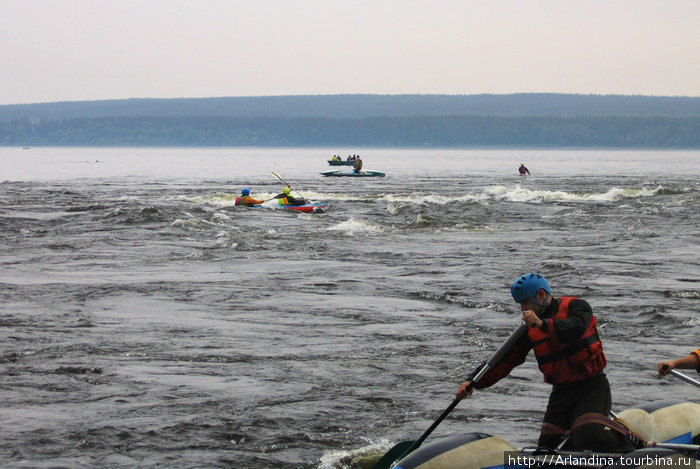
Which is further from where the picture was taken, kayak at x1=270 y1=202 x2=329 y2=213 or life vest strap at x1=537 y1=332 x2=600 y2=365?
kayak at x1=270 y1=202 x2=329 y2=213

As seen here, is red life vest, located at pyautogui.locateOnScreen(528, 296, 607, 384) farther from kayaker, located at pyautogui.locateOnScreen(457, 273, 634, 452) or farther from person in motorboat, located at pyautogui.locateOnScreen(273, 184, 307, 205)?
person in motorboat, located at pyautogui.locateOnScreen(273, 184, 307, 205)

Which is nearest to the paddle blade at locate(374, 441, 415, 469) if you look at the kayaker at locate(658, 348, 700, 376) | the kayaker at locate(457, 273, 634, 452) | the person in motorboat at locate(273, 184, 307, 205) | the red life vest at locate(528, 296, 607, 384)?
the kayaker at locate(457, 273, 634, 452)

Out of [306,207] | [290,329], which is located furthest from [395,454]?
[306,207]

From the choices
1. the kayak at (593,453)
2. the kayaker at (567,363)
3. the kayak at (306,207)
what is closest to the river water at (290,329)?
the kayak at (593,453)

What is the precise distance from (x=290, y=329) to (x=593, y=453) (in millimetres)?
9340

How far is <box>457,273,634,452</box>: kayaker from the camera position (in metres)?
7.56

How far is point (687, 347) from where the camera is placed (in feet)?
47.6

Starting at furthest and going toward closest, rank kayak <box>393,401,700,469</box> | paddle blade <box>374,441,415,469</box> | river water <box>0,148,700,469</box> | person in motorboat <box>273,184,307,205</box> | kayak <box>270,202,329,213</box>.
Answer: person in motorboat <box>273,184,307,205</box>
kayak <box>270,202,329,213</box>
river water <box>0,148,700,469</box>
paddle blade <box>374,441,415,469</box>
kayak <box>393,401,700,469</box>

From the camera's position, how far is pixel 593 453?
7.32 m

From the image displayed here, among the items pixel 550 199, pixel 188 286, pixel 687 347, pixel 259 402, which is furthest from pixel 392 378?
pixel 550 199

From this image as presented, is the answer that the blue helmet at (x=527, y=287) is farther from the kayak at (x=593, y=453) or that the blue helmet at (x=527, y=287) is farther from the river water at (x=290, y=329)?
the river water at (x=290, y=329)

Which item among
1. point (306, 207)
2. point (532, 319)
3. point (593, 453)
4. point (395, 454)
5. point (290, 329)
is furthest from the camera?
point (306, 207)

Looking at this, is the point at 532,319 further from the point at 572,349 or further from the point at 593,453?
the point at 593,453

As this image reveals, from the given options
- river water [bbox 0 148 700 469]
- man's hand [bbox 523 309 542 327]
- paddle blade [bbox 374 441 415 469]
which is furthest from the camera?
river water [bbox 0 148 700 469]
